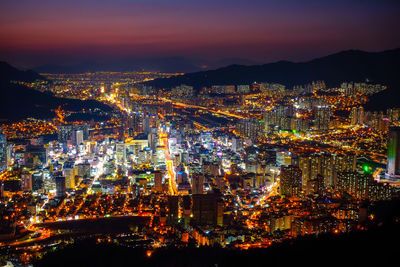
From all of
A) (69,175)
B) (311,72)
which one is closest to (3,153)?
(69,175)

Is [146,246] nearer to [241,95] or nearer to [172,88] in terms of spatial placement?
[241,95]

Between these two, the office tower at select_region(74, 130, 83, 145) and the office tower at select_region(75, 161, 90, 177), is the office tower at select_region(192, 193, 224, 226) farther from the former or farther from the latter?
the office tower at select_region(74, 130, 83, 145)

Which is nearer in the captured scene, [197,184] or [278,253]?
[278,253]

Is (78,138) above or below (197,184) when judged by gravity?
above

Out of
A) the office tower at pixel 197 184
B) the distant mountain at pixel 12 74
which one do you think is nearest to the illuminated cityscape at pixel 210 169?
the office tower at pixel 197 184

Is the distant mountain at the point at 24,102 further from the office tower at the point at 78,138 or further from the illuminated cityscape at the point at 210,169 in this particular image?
the office tower at the point at 78,138

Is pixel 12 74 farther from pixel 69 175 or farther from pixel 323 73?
pixel 323 73
